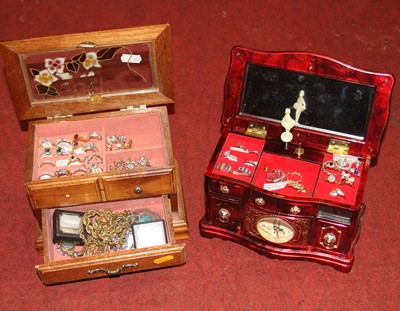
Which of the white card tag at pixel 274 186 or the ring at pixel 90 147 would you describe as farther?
the ring at pixel 90 147

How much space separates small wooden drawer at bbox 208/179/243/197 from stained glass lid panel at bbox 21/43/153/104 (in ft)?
1.82

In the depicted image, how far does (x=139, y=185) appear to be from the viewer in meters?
2.89

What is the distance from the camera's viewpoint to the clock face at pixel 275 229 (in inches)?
117

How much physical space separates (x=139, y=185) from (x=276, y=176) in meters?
0.64


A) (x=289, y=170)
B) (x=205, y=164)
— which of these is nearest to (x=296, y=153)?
(x=289, y=170)

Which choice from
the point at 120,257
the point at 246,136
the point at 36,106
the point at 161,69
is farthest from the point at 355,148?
the point at 36,106

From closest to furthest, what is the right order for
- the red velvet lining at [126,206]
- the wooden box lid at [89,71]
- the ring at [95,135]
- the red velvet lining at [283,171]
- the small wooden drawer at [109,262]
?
the small wooden drawer at [109,262] → the wooden box lid at [89,71] → the red velvet lining at [283,171] → the red velvet lining at [126,206] → the ring at [95,135]

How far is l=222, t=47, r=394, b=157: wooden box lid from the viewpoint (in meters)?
2.78

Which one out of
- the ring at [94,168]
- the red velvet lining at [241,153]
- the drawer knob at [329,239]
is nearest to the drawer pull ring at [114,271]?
the ring at [94,168]

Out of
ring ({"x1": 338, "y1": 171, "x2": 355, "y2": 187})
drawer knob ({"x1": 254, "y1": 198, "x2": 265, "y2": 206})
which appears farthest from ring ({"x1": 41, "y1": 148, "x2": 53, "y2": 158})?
ring ({"x1": 338, "y1": 171, "x2": 355, "y2": 187})

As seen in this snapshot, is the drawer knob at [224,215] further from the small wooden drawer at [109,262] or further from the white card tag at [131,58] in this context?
the white card tag at [131,58]

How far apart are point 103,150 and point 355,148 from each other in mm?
1194

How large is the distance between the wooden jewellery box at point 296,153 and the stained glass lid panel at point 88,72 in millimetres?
420

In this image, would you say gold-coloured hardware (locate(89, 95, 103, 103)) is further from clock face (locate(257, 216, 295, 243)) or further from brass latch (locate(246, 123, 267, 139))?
clock face (locate(257, 216, 295, 243))
